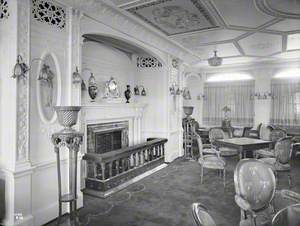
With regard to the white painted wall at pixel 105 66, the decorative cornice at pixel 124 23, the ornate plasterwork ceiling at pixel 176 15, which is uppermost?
the ornate plasterwork ceiling at pixel 176 15

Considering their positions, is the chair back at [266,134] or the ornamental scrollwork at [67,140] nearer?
the ornamental scrollwork at [67,140]

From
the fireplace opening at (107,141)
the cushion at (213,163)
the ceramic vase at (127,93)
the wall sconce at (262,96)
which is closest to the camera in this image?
the cushion at (213,163)

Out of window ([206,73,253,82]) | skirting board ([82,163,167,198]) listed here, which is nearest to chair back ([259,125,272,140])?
window ([206,73,253,82])

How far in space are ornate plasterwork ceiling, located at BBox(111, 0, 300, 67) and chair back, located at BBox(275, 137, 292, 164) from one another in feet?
6.66

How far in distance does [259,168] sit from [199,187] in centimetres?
194

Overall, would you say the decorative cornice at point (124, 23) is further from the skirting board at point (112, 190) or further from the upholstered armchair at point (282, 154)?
the upholstered armchair at point (282, 154)

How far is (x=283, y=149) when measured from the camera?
3916 millimetres

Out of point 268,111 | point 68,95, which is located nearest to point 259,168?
point 68,95

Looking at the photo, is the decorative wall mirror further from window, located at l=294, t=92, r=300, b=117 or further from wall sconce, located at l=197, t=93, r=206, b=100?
window, located at l=294, t=92, r=300, b=117

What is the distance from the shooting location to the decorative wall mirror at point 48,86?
2.79m

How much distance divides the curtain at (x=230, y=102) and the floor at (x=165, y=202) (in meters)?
3.56

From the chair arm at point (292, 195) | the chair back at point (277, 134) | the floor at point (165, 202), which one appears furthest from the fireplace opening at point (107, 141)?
the chair back at point (277, 134)

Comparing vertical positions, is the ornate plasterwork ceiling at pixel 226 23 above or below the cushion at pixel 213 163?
above

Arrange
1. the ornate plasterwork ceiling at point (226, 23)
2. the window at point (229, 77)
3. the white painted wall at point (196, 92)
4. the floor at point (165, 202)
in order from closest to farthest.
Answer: the floor at point (165, 202) → the ornate plasterwork ceiling at point (226, 23) → the window at point (229, 77) → the white painted wall at point (196, 92)
